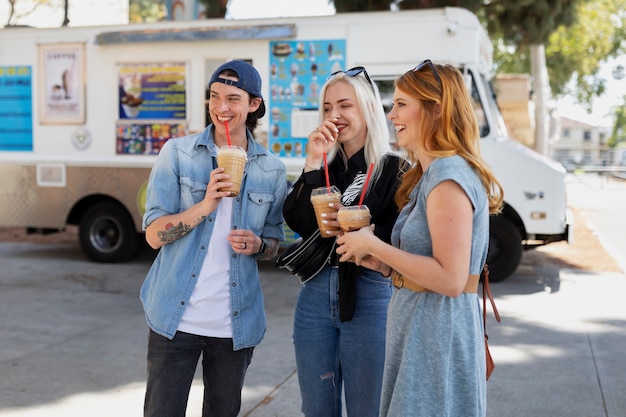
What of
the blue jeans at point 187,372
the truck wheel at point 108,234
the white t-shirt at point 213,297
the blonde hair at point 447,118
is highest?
the blonde hair at point 447,118

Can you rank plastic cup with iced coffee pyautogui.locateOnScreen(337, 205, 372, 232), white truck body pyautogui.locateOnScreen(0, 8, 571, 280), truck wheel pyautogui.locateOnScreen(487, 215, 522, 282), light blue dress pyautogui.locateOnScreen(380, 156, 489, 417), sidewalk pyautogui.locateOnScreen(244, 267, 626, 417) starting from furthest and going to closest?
truck wheel pyautogui.locateOnScreen(487, 215, 522, 282), white truck body pyautogui.locateOnScreen(0, 8, 571, 280), sidewalk pyautogui.locateOnScreen(244, 267, 626, 417), plastic cup with iced coffee pyautogui.locateOnScreen(337, 205, 372, 232), light blue dress pyautogui.locateOnScreen(380, 156, 489, 417)

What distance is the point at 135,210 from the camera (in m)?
9.34

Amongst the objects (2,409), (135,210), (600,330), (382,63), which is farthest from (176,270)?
(135,210)

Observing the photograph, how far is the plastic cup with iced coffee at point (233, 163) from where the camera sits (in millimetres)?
2619

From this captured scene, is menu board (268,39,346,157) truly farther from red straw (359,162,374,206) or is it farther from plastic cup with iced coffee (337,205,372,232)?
plastic cup with iced coffee (337,205,372,232)

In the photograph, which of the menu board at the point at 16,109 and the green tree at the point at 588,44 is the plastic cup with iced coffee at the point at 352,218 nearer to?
the menu board at the point at 16,109

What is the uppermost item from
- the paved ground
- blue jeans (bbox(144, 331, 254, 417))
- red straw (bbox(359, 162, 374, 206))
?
red straw (bbox(359, 162, 374, 206))

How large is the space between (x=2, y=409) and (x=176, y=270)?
2.36 metres

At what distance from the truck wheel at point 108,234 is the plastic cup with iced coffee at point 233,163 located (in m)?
7.15

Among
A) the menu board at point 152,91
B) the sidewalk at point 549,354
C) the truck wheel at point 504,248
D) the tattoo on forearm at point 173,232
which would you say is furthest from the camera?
the menu board at point 152,91

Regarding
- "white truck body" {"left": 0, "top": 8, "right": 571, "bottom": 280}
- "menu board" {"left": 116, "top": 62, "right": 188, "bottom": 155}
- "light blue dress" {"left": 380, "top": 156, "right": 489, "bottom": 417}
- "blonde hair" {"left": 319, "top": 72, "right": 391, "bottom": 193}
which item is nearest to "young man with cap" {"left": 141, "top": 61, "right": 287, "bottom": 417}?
"blonde hair" {"left": 319, "top": 72, "right": 391, "bottom": 193}

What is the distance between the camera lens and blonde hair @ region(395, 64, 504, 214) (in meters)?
2.24

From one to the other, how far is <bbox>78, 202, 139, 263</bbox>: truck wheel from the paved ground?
0.19 meters

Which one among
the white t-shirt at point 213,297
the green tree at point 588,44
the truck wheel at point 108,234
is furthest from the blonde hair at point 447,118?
the green tree at point 588,44
